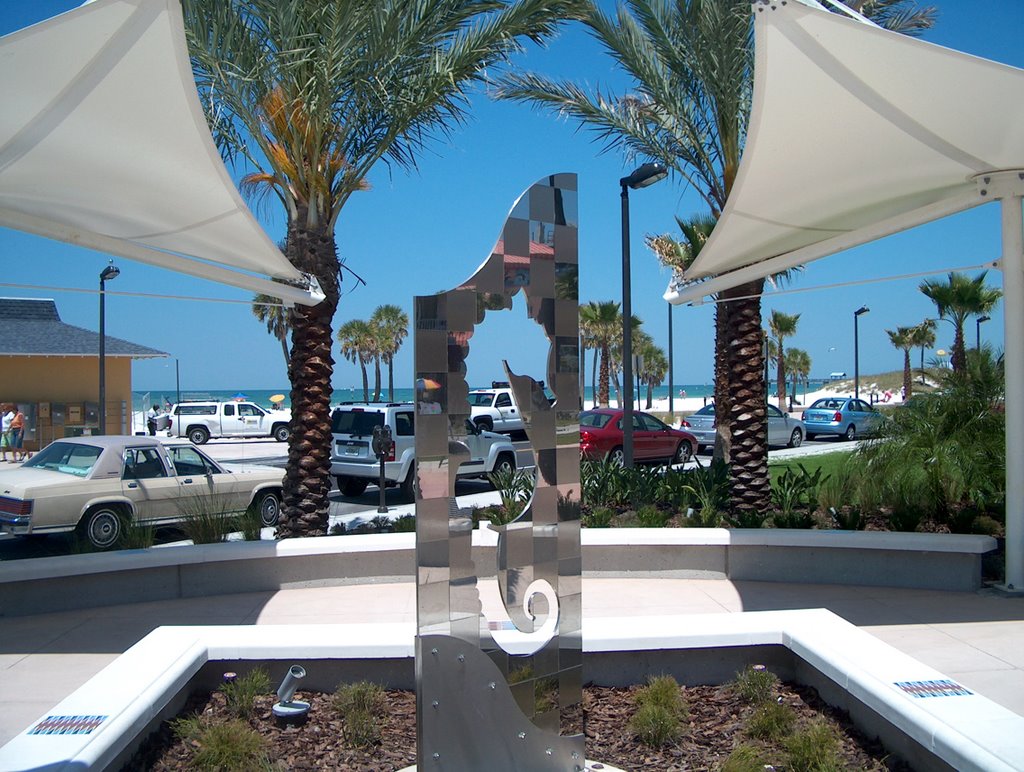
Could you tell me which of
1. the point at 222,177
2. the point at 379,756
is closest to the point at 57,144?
the point at 222,177

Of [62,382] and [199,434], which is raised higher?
[62,382]

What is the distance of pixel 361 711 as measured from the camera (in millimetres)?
4645

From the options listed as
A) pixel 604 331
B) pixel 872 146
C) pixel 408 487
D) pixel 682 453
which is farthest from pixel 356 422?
pixel 604 331

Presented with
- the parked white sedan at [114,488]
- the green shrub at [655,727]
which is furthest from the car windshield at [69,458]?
the green shrub at [655,727]

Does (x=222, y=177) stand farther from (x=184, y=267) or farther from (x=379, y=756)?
(x=379, y=756)

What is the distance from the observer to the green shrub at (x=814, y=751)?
13.2 ft

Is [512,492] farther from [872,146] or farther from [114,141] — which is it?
[114,141]

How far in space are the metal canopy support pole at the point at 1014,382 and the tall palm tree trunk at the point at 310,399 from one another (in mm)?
6758

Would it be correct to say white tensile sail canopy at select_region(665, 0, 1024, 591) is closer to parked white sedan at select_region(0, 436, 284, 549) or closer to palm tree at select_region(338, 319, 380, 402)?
parked white sedan at select_region(0, 436, 284, 549)

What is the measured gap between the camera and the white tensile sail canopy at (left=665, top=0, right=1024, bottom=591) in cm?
590

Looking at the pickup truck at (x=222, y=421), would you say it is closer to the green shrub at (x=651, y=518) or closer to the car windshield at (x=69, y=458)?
the car windshield at (x=69, y=458)

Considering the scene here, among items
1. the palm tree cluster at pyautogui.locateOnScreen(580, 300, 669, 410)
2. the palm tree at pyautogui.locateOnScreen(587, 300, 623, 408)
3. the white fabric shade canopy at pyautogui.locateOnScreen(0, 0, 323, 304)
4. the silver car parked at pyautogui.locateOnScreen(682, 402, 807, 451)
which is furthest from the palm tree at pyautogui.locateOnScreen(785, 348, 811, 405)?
the white fabric shade canopy at pyautogui.locateOnScreen(0, 0, 323, 304)

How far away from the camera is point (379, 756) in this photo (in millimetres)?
4387

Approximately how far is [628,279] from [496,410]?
38.4ft
